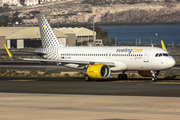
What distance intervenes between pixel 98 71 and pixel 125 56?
4001 millimetres

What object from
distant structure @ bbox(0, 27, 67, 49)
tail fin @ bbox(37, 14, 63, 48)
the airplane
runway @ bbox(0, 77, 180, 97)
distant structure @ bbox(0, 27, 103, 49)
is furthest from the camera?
distant structure @ bbox(0, 27, 103, 49)

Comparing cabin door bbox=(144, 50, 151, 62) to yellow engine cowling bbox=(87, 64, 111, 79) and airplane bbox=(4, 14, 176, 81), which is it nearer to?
airplane bbox=(4, 14, 176, 81)

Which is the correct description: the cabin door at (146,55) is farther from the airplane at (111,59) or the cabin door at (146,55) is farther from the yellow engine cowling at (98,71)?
the yellow engine cowling at (98,71)

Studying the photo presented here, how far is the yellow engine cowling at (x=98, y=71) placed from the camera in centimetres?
4031

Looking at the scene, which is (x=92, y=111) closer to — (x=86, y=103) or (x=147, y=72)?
(x=86, y=103)

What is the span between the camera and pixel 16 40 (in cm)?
14538

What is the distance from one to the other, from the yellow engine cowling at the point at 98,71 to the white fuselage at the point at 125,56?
1332 mm

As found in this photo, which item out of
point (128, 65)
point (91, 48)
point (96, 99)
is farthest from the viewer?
point (91, 48)

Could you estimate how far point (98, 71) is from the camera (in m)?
40.2

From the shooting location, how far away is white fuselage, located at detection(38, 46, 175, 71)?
40219 millimetres

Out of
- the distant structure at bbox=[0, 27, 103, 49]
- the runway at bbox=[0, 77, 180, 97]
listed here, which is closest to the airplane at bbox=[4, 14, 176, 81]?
the runway at bbox=[0, 77, 180, 97]

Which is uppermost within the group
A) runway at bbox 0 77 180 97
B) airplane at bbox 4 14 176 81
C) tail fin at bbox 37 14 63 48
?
tail fin at bbox 37 14 63 48

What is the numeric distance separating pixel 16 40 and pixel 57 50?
332 feet

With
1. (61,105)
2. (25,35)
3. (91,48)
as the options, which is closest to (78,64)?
(91,48)
